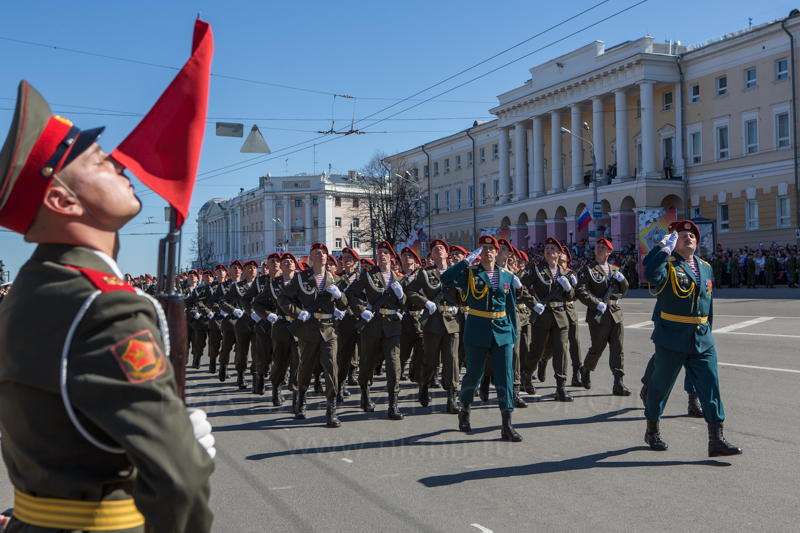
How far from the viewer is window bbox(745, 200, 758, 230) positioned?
39.7 meters

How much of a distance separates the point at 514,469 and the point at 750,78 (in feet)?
136

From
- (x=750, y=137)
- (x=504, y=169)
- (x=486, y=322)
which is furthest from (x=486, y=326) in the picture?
(x=504, y=169)

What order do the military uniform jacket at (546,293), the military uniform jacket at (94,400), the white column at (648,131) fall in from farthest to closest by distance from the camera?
the white column at (648,131) → the military uniform jacket at (546,293) → the military uniform jacket at (94,400)

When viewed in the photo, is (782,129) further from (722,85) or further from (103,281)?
(103,281)

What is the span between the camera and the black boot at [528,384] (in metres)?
10.3

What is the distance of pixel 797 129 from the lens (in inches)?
1474

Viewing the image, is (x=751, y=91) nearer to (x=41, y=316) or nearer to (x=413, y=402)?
(x=413, y=402)

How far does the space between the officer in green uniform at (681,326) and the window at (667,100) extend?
4281cm

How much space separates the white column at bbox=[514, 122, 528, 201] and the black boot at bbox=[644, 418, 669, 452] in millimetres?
51629

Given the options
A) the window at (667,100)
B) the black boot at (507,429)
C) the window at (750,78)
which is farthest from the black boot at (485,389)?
the window at (667,100)

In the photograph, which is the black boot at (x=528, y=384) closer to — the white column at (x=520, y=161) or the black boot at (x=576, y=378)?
the black boot at (x=576, y=378)

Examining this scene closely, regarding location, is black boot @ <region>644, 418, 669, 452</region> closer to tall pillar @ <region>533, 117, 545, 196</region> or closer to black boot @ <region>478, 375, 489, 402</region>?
black boot @ <region>478, 375, 489, 402</region>

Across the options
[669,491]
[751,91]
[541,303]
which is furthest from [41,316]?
[751,91]

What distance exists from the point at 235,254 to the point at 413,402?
4683 inches
